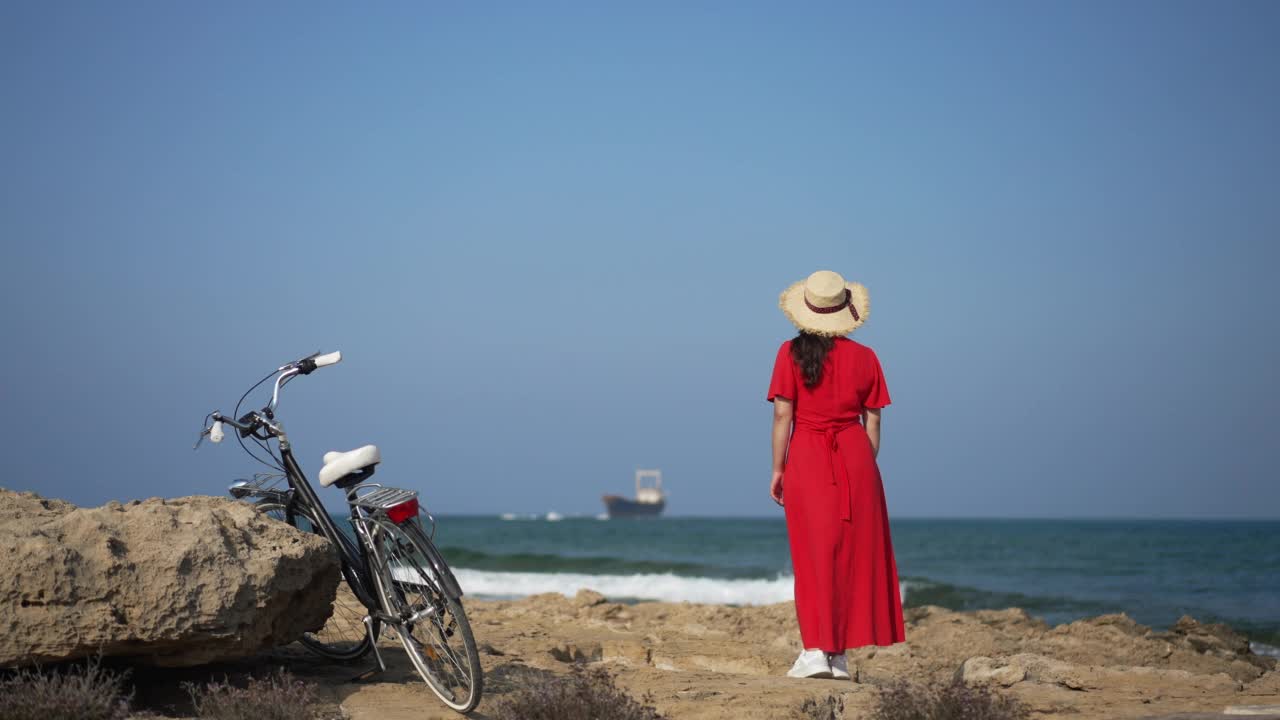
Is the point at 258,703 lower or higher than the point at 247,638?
lower

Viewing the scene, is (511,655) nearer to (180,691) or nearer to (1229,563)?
(180,691)

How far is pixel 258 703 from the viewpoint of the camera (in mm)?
4289

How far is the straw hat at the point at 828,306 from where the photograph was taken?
572cm

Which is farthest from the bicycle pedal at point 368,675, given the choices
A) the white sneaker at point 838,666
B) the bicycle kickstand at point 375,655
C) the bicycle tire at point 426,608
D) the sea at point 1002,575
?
the sea at point 1002,575

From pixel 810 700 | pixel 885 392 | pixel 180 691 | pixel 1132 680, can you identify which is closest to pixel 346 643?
pixel 180 691

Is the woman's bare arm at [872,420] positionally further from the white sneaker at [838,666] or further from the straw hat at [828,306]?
the white sneaker at [838,666]

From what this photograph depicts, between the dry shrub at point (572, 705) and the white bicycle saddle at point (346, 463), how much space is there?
129 cm

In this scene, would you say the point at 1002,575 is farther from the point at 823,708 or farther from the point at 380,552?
the point at 380,552

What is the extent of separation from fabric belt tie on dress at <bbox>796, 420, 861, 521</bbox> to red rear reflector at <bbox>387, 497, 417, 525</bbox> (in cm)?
215

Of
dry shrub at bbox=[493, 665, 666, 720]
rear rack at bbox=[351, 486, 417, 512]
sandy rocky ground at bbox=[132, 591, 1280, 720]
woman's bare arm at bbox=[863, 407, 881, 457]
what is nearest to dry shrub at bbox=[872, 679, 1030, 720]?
sandy rocky ground at bbox=[132, 591, 1280, 720]

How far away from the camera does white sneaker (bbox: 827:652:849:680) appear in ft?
18.3

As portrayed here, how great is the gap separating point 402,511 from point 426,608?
443 mm

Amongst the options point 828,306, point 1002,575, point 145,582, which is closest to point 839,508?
point 828,306

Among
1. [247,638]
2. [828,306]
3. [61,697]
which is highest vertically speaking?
[828,306]
